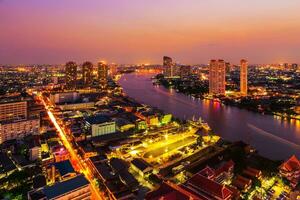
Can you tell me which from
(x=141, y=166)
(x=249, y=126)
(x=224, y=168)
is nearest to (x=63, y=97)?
(x=141, y=166)

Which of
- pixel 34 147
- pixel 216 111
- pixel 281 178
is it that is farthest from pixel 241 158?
pixel 216 111

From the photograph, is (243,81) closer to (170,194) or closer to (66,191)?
(170,194)

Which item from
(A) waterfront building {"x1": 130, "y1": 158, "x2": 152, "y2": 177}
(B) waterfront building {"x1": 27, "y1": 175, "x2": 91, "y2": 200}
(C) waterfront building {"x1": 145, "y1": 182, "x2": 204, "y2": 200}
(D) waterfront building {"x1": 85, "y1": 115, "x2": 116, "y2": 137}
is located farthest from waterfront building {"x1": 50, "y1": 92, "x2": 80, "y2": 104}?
(C) waterfront building {"x1": 145, "y1": 182, "x2": 204, "y2": 200}

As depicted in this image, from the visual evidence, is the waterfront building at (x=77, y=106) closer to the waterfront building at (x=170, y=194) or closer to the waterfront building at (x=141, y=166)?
the waterfront building at (x=141, y=166)

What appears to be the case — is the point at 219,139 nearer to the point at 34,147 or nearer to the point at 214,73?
the point at 34,147

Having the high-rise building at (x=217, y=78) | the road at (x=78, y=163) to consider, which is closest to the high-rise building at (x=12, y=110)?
the road at (x=78, y=163)
